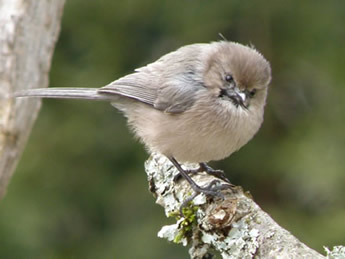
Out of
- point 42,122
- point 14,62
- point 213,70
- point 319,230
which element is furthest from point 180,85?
point 42,122

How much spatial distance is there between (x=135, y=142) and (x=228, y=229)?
3028 mm

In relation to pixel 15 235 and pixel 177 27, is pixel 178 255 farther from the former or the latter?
pixel 177 27

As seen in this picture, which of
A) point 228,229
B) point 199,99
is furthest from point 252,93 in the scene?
point 228,229

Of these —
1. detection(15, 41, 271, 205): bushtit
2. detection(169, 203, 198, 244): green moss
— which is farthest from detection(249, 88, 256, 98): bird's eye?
detection(169, 203, 198, 244): green moss

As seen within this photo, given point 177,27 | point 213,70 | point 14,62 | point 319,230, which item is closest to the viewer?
point 213,70

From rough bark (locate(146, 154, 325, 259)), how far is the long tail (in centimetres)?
79

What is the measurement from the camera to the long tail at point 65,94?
4.68 metres

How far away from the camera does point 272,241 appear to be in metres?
3.50

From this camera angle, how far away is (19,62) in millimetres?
4957

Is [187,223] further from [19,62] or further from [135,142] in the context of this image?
[135,142]

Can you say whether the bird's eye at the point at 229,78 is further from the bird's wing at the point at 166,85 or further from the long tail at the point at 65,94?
the long tail at the point at 65,94

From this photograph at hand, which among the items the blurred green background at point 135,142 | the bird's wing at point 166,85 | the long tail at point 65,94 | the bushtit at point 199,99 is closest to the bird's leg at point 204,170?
the bushtit at point 199,99

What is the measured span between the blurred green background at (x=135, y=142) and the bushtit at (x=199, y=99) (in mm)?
1648

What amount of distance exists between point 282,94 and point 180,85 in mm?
2223
